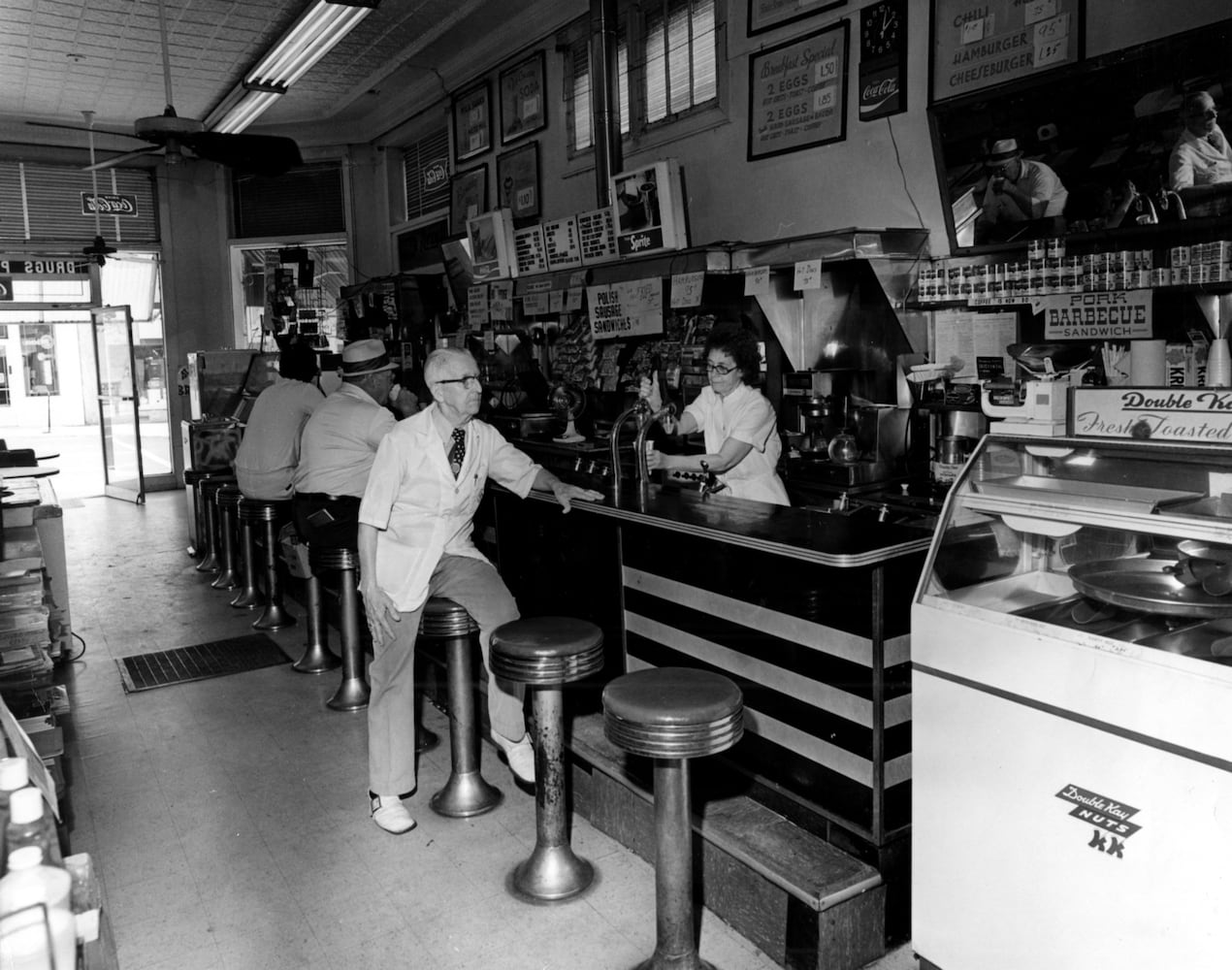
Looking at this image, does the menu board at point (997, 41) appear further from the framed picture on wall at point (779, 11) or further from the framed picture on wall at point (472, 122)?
the framed picture on wall at point (472, 122)

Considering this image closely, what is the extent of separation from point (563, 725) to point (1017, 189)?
277cm

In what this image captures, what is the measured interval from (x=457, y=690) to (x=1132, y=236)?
9.93 feet

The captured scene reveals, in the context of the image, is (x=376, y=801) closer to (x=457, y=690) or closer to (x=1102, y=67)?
(x=457, y=690)

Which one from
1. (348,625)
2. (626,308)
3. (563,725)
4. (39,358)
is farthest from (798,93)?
(39,358)

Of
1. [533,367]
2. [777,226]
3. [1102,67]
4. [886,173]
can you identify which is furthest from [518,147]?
[1102,67]

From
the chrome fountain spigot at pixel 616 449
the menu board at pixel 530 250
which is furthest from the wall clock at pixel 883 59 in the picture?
the menu board at pixel 530 250

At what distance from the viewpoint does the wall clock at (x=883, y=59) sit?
5.04 metres

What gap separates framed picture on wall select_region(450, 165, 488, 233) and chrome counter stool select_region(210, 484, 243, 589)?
342cm

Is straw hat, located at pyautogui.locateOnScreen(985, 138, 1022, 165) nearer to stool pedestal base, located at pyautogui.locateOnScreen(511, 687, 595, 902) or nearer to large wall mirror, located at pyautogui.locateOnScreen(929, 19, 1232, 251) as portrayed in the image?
large wall mirror, located at pyautogui.locateOnScreen(929, 19, 1232, 251)

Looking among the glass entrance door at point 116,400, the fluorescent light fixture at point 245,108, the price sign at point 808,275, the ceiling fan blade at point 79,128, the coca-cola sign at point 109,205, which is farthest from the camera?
the glass entrance door at point 116,400

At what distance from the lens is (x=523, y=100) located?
8336 millimetres

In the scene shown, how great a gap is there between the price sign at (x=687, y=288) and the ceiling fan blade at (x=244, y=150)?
2.79m

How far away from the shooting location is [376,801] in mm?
3508

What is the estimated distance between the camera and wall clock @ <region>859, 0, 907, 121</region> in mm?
5035
